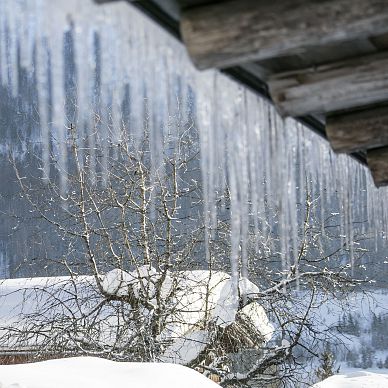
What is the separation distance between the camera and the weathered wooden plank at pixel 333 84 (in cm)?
175

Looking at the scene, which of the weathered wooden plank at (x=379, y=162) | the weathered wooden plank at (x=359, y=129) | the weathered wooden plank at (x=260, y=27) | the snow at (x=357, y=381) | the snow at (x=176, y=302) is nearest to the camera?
the weathered wooden plank at (x=260, y=27)

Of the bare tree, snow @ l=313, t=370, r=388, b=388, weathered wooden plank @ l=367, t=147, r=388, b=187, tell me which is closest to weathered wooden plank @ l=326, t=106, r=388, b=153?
weathered wooden plank @ l=367, t=147, r=388, b=187

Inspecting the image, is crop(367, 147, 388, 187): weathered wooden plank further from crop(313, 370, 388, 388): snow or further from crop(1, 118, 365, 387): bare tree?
crop(1, 118, 365, 387): bare tree

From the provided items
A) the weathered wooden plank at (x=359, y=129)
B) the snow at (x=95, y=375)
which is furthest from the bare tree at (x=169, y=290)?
the weathered wooden plank at (x=359, y=129)

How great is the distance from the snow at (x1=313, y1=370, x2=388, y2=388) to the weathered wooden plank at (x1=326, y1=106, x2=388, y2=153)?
7712 mm

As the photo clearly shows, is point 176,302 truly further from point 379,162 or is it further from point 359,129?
point 359,129

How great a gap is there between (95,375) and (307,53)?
4770 mm

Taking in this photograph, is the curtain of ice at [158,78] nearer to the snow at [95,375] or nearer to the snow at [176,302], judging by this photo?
Answer: the snow at [95,375]

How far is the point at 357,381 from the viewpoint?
32.1 ft

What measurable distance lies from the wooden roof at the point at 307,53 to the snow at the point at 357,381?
7578 mm

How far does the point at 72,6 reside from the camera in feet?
4.97

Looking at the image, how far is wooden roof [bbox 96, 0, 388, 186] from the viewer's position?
4.77 ft

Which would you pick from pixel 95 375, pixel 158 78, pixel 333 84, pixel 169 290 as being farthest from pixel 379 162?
pixel 169 290

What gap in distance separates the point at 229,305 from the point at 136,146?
10.9 feet
